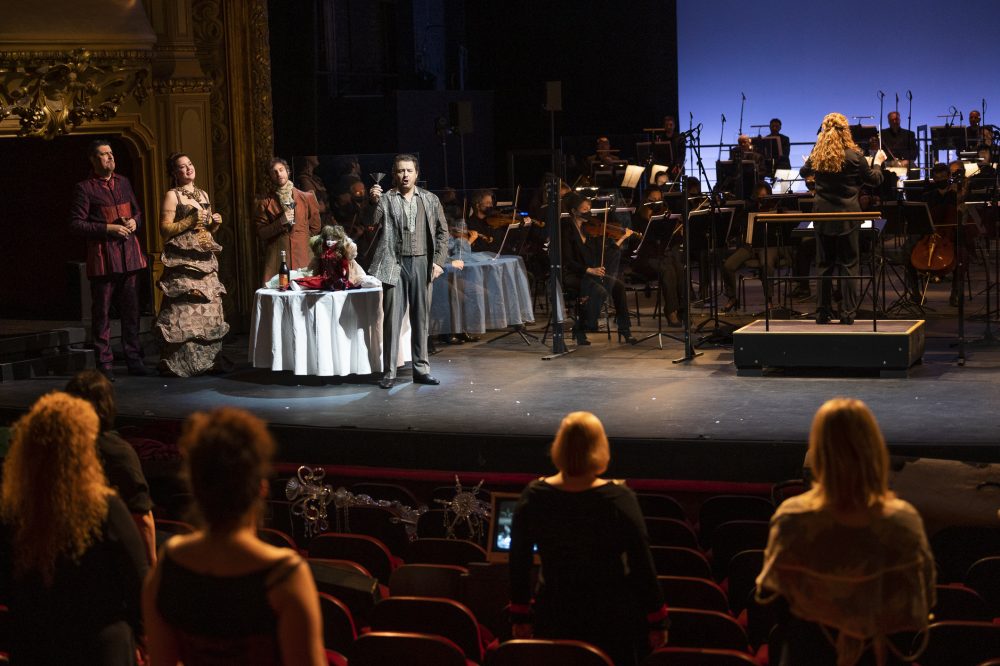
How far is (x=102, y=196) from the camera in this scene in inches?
347

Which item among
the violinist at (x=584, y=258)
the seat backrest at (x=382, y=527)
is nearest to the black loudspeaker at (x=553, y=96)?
the violinist at (x=584, y=258)

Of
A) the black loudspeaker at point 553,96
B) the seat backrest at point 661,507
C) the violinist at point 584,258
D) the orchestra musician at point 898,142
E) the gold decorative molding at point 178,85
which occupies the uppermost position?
the gold decorative molding at point 178,85

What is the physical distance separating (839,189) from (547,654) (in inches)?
259

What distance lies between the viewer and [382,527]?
5461mm

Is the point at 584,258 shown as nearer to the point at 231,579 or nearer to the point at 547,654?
the point at 547,654

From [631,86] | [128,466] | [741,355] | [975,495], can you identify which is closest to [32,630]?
[128,466]

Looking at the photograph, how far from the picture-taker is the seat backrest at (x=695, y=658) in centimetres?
315

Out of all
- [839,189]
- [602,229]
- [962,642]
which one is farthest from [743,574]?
[602,229]

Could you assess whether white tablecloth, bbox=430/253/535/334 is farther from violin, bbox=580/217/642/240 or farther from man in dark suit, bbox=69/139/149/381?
man in dark suit, bbox=69/139/149/381

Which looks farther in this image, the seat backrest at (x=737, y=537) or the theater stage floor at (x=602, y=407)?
the theater stage floor at (x=602, y=407)

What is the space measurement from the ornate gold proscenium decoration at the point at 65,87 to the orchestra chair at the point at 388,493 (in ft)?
18.5

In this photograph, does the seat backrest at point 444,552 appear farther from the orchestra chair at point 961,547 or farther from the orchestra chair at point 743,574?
the orchestra chair at point 961,547

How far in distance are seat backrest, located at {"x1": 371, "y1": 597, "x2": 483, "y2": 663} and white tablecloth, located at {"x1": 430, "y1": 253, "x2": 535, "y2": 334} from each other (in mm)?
6814

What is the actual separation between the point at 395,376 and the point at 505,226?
9.44ft
